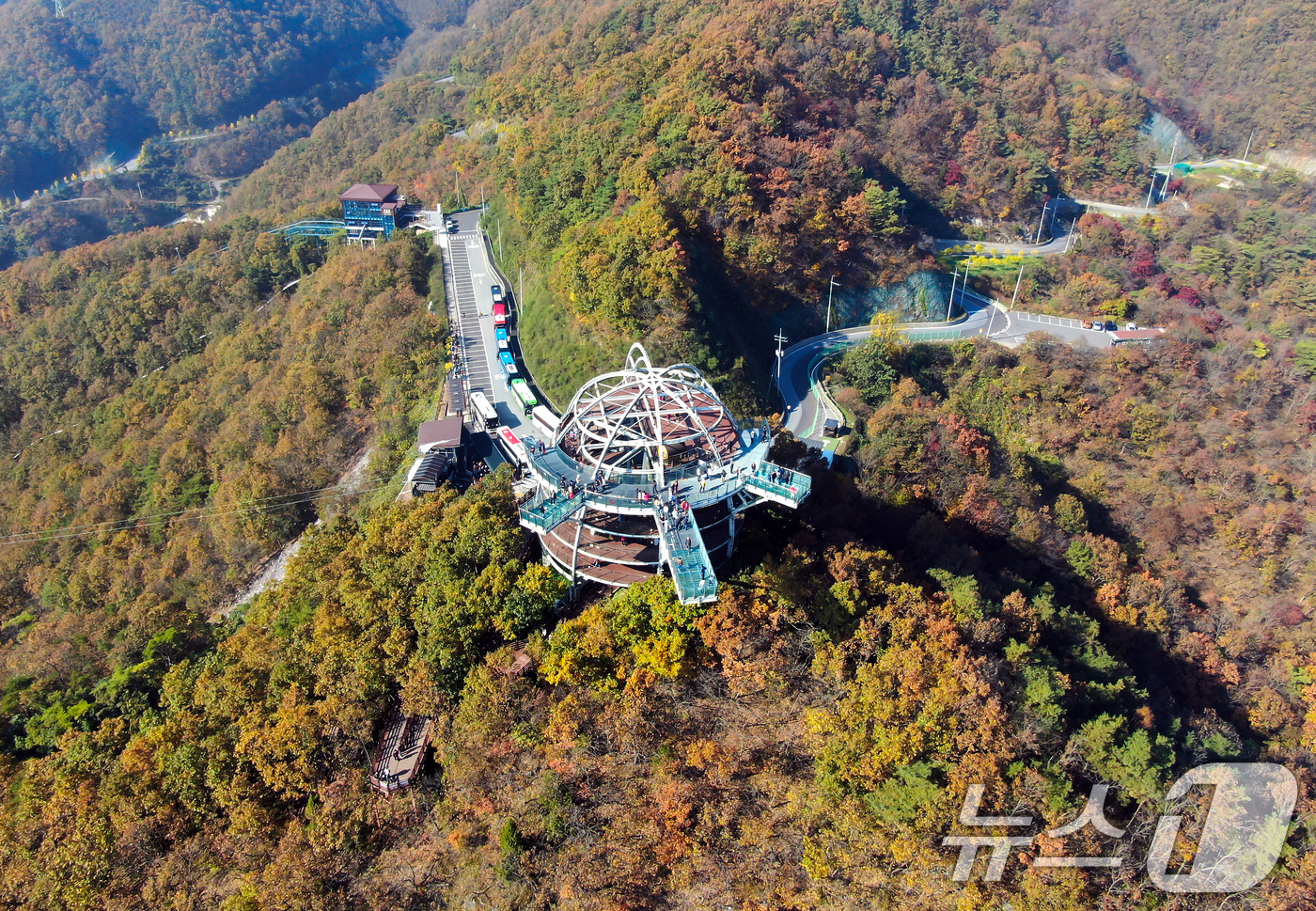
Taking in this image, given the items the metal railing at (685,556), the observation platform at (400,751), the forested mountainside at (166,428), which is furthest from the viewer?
the forested mountainside at (166,428)

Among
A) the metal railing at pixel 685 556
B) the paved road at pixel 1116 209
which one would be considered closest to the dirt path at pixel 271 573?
the metal railing at pixel 685 556

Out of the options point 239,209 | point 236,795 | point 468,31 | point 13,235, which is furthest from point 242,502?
point 468,31

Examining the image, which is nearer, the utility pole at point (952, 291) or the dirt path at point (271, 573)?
the dirt path at point (271, 573)

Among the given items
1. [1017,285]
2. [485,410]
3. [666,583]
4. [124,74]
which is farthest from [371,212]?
[124,74]

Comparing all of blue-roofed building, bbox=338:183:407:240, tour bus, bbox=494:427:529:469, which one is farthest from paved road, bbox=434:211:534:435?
blue-roofed building, bbox=338:183:407:240

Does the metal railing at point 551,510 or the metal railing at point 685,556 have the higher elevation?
the metal railing at point 551,510

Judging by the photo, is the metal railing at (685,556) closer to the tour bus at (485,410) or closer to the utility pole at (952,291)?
the tour bus at (485,410)

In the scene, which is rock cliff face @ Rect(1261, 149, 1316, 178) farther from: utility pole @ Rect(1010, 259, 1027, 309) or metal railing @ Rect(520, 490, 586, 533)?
metal railing @ Rect(520, 490, 586, 533)
